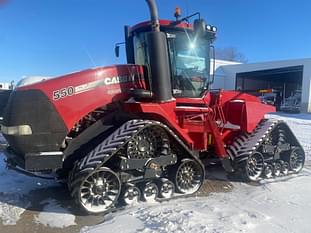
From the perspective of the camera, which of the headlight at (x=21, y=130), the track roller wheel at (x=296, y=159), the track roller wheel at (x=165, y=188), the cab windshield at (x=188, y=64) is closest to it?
the headlight at (x=21, y=130)

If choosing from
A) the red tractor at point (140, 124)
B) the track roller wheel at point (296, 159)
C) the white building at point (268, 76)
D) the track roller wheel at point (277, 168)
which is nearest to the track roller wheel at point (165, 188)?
the red tractor at point (140, 124)

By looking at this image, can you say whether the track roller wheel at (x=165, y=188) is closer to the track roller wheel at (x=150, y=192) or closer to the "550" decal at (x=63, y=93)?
the track roller wheel at (x=150, y=192)

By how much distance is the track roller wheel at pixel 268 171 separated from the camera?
6953 mm

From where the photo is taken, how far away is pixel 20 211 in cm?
486

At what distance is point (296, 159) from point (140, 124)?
4.14 m

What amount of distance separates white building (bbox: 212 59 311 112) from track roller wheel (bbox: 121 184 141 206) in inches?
863

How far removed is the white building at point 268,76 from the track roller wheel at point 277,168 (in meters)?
19.2

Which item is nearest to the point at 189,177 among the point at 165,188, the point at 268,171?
the point at 165,188

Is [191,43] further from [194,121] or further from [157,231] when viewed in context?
[157,231]

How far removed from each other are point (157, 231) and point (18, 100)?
2.43 meters

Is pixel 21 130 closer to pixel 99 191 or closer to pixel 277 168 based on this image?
pixel 99 191

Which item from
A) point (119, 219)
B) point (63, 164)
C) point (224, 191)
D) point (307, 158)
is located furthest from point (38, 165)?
point (307, 158)

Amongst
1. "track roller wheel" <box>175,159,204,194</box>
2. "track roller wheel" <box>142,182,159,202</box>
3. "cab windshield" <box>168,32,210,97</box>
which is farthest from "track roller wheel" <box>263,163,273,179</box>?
"track roller wheel" <box>142,182,159,202</box>

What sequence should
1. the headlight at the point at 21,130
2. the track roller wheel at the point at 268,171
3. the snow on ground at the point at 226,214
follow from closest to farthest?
1. the snow on ground at the point at 226,214
2. the headlight at the point at 21,130
3. the track roller wheel at the point at 268,171
